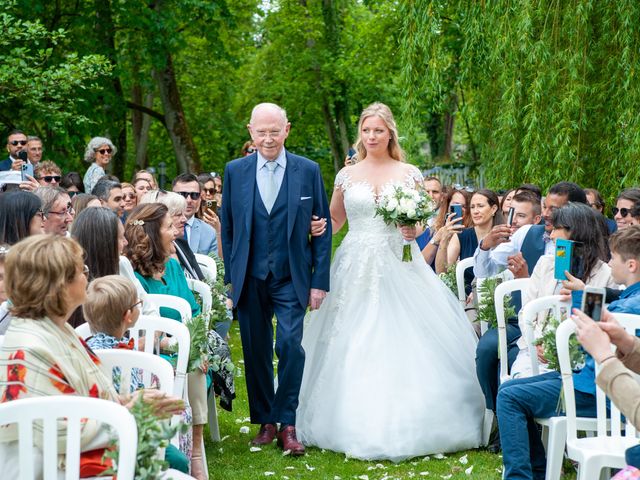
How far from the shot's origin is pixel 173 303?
566 cm

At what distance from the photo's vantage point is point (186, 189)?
8289mm

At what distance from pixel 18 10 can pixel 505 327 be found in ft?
39.5

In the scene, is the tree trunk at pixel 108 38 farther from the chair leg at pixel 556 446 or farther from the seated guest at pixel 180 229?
the chair leg at pixel 556 446

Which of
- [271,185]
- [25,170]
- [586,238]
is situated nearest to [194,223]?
[271,185]

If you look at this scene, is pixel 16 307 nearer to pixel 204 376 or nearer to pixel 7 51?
pixel 204 376

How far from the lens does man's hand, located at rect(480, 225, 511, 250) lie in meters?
7.14

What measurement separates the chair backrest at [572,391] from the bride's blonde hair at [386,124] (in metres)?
2.68

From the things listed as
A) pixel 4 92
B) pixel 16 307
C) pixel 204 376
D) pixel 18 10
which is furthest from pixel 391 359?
pixel 18 10

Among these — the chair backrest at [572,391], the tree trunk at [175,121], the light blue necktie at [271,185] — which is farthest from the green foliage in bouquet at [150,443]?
the tree trunk at [175,121]

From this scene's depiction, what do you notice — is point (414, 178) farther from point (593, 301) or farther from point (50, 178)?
point (50, 178)

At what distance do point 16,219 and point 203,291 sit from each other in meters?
1.36

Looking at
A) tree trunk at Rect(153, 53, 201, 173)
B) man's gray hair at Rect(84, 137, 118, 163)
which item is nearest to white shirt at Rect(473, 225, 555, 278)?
man's gray hair at Rect(84, 137, 118, 163)

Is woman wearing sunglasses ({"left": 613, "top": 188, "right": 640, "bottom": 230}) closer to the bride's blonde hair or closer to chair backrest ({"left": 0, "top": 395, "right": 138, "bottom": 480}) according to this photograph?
the bride's blonde hair

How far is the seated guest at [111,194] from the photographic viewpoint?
864 centimetres
